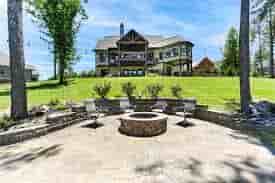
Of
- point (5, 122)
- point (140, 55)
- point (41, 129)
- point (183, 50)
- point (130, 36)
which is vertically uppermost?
point (130, 36)

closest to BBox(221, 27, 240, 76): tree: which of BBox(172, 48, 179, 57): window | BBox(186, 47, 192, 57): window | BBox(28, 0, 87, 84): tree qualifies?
BBox(186, 47, 192, 57): window

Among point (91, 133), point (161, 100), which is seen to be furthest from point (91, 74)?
point (91, 133)

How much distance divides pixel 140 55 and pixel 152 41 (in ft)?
23.3

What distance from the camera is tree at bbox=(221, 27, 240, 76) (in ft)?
115

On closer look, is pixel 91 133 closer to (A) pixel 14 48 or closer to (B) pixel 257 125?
(A) pixel 14 48

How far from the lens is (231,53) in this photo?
35438 millimetres

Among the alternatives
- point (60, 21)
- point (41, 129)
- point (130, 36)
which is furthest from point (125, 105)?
point (130, 36)

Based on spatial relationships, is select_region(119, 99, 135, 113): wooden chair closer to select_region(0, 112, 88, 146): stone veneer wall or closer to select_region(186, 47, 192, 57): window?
select_region(0, 112, 88, 146): stone veneer wall

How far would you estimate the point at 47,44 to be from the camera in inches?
905

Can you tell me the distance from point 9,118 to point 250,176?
747cm

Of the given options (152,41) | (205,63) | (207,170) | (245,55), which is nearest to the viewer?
(207,170)

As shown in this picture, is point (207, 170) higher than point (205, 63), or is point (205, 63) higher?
point (205, 63)

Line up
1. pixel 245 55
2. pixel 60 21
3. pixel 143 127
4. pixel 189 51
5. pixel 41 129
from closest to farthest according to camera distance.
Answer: pixel 41 129
pixel 143 127
pixel 245 55
pixel 60 21
pixel 189 51

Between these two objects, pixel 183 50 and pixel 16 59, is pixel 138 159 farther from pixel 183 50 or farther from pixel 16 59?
pixel 183 50
